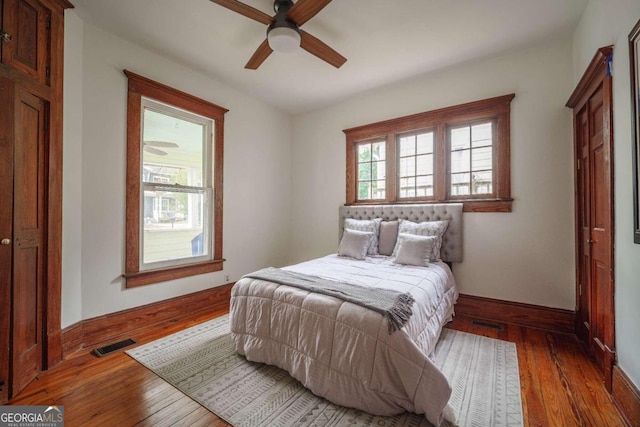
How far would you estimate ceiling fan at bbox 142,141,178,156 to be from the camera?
2994 millimetres

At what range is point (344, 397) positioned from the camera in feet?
5.47

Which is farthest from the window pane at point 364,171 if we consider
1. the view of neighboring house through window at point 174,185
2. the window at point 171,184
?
the view of neighboring house through window at point 174,185

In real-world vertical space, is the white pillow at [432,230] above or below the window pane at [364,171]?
below

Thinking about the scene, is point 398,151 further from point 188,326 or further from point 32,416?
point 32,416

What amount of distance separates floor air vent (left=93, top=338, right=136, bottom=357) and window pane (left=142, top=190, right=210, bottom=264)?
801 mm

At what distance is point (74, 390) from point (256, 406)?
130 centimetres

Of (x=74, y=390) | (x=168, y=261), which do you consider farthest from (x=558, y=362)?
(x=168, y=261)

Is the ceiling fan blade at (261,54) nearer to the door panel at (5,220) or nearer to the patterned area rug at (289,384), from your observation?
the door panel at (5,220)

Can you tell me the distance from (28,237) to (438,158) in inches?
159

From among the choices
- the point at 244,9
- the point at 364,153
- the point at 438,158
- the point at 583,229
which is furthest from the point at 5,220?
the point at 583,229

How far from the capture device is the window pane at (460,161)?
3328 millimetres

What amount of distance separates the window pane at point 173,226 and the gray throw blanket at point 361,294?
4.70 ft

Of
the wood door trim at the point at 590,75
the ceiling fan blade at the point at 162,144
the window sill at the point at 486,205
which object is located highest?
the wood door trim at the point at 590,75

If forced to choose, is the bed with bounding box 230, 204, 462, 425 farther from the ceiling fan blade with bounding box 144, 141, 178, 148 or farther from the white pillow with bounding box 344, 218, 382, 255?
the ceiling fan blade with bounding box 144, 141, 178, 148
